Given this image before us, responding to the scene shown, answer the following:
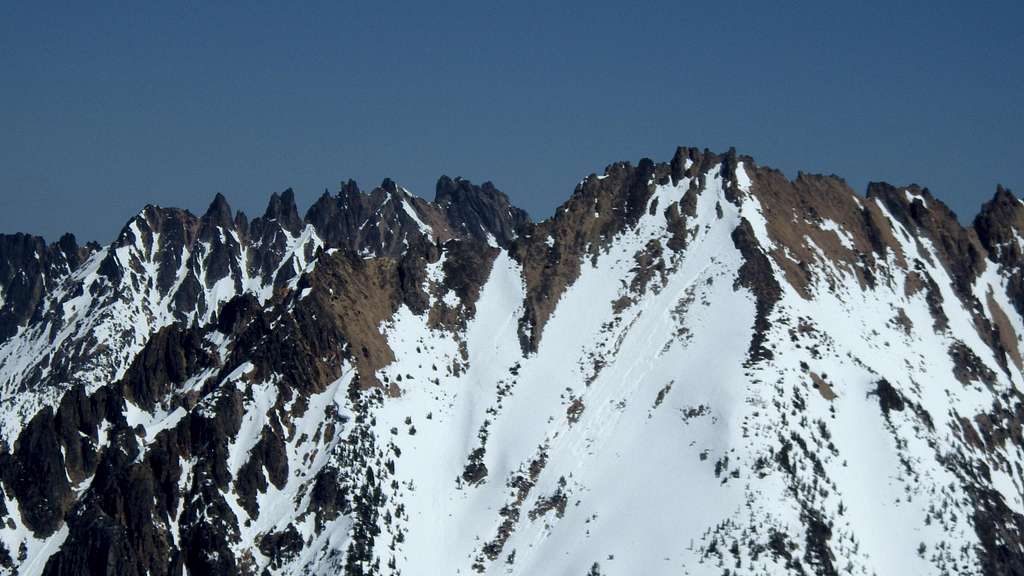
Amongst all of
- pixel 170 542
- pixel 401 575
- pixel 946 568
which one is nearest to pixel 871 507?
pixel 946 568

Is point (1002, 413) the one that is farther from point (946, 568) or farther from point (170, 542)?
point (170, 542)

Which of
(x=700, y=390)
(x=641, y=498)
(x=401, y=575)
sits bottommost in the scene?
(x=401, y=575)

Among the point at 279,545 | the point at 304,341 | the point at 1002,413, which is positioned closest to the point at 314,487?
the point at 279,545

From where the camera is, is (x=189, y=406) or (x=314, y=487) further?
(x=189, y=406)

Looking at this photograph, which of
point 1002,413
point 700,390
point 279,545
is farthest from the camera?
point 1002,413

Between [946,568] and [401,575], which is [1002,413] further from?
[401,575]

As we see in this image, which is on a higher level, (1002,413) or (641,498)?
(1002,413)

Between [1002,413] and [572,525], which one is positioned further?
[1002,413]

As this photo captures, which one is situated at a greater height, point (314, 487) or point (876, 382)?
point (876, 382)

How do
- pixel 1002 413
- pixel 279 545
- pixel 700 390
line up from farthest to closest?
pixel 1002 413 → pixel 700 390 → pixel 279 545
